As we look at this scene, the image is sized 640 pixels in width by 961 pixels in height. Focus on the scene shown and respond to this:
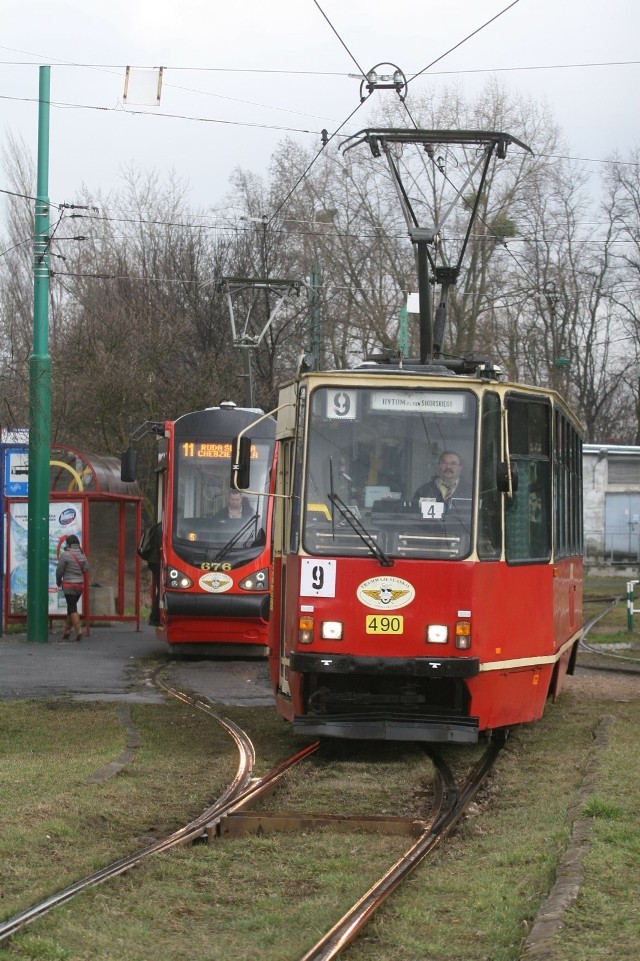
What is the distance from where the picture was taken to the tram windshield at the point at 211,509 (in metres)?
20.1

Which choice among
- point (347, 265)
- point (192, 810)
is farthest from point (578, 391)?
point (192, 810)

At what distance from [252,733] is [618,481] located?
41.8m

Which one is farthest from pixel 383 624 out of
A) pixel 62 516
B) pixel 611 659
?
pixel 62 516

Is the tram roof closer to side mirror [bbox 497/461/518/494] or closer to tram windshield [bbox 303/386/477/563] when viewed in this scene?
tram windshield [bbox 303/386/477/563]

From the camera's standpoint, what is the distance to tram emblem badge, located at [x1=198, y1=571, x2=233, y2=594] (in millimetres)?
19922

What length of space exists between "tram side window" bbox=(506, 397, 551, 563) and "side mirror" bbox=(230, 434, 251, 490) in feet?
6.58

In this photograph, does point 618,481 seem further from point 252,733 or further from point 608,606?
point 252,733

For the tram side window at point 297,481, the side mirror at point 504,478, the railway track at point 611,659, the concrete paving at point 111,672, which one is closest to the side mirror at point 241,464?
the tram side window at point 297,481

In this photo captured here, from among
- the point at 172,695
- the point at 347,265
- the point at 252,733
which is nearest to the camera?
the point at 252,733

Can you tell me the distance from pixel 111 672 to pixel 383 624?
815cm

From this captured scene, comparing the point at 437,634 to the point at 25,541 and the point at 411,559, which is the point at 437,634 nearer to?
the point at 411,559

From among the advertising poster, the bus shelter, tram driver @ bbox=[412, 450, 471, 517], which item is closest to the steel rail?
tram driver @ bbox=[412, 450, 471, 517]

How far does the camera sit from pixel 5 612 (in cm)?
2469

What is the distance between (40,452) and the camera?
2233 centimetres
